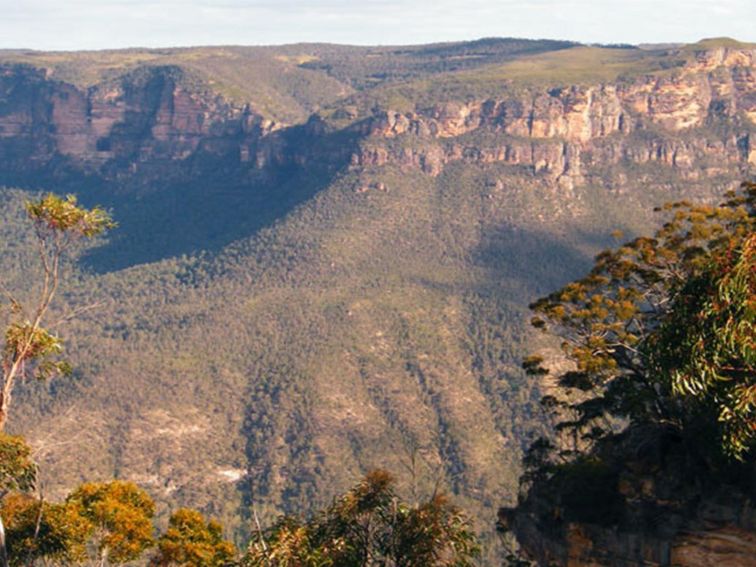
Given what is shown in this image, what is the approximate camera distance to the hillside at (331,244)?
3474 inches

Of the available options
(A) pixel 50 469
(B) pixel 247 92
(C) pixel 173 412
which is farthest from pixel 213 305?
(B) pixel 247 92

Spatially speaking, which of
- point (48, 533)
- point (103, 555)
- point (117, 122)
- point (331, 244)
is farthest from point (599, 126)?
point (103, 555)

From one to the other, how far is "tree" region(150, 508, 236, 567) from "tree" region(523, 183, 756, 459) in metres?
10.9

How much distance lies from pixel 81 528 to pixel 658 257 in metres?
17.6

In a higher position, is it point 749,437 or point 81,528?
point 749,437

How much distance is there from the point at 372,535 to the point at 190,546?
675 centimetres

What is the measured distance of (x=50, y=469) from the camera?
80812 mm

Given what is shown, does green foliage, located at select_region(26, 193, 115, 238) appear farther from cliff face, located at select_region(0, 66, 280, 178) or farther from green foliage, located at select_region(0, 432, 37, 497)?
cliff face, located at select_region(0, 66, 280, 178)

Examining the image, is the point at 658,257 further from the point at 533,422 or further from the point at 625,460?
the point at 533,422

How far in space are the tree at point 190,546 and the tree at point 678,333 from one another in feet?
35.9

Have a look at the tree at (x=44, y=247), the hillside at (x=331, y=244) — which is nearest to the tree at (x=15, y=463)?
the tree at (x=44, y=247)

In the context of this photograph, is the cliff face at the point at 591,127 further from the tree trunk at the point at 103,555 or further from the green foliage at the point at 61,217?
the green foliage at the point at 61,217

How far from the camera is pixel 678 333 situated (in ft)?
60.2

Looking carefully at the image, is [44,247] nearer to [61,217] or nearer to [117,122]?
[61,217]
